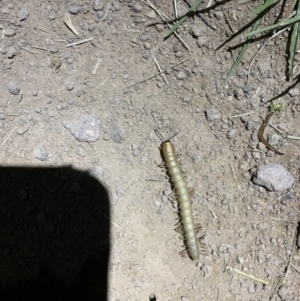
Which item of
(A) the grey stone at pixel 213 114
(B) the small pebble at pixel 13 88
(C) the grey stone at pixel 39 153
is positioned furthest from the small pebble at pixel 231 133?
(B) the small pebble at pixel 13 88

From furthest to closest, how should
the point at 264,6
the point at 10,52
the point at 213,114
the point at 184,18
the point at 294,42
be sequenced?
the point at 213,114 → the point at 10,52 → the point at 184,18 → the point at 294,42 → the point at 264,6

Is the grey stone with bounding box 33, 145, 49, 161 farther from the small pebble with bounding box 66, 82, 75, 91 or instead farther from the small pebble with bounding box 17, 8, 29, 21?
the small pebble with bounding box 17, 8, 29, 21

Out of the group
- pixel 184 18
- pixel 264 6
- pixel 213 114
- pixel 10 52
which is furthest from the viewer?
pixel 213 114

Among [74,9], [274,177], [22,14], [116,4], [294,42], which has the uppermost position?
[294,42]

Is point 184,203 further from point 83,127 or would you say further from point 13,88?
point 13,88

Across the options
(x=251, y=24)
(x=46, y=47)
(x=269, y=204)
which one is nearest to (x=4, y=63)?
(x=46, y=47)

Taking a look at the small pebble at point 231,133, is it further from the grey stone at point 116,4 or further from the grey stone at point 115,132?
the grey stone at point 116,4

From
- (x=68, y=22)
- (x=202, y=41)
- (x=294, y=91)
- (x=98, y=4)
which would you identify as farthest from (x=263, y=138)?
(x=68, y=22)

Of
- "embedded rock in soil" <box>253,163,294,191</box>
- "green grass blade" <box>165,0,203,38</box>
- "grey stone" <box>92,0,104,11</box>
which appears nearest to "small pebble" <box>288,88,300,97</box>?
"embedded rock in soil" <box>253,163,294,191</box>
